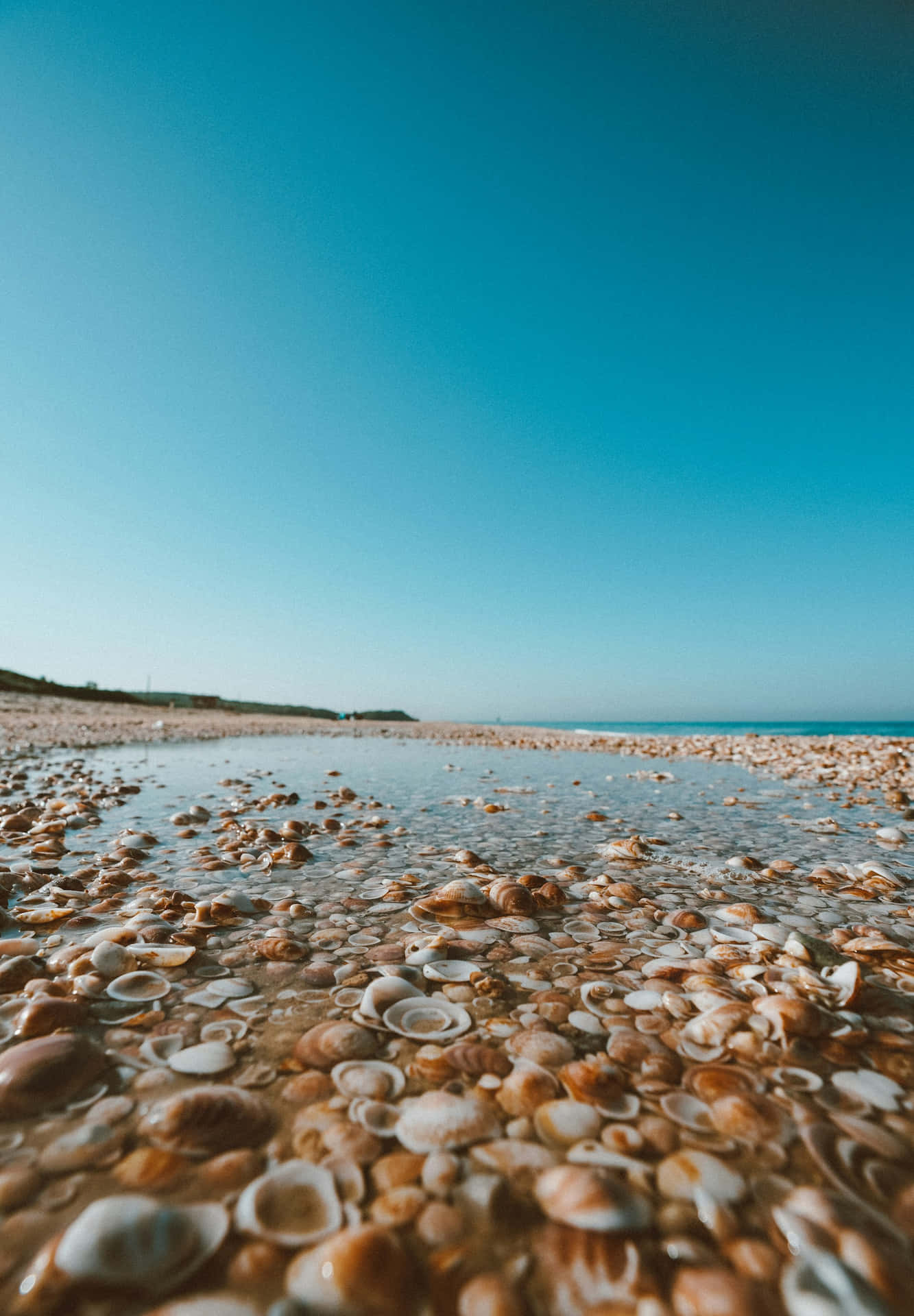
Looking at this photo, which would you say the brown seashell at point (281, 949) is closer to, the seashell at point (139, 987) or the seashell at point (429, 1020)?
the seashell at point (139, 987)

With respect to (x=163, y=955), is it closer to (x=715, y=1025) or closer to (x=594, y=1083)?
(x=594, y=1083)

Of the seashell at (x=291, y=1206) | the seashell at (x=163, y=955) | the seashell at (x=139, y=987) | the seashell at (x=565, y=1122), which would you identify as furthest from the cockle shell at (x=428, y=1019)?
the seashell at (x=163, y=955)

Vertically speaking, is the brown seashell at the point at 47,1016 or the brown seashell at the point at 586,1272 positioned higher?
the brown seashell at the point at 47,1016

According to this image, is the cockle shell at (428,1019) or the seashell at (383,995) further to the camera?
the seashell at (383,995)

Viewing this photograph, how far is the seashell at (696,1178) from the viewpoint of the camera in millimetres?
1291

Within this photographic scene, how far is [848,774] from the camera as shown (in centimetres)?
1034

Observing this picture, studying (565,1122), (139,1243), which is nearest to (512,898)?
(565,1122)

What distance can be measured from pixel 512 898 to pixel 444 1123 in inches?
66.7

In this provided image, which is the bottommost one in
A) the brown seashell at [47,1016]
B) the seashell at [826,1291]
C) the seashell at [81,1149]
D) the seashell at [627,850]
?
the seashell at [627,850]

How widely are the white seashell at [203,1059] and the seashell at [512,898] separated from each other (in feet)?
5.36

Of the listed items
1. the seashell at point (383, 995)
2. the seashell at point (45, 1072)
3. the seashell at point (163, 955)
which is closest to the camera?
the seashell at point (45, 1072)

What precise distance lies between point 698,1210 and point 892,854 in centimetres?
464

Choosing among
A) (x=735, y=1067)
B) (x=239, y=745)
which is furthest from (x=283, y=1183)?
(x=239, y=745)

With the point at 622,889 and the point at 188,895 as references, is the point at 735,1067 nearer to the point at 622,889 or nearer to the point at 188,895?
the point at 622,889
